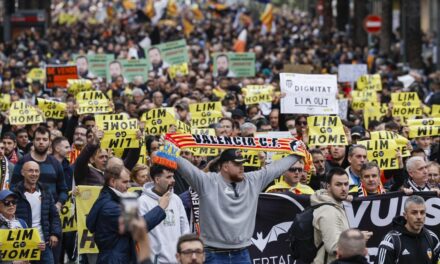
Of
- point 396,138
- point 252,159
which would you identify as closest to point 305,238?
point 252,159

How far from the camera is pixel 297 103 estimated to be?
19.3m

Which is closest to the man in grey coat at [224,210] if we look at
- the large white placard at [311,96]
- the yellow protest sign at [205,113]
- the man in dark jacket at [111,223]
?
the man in dark jacket at [111,223]

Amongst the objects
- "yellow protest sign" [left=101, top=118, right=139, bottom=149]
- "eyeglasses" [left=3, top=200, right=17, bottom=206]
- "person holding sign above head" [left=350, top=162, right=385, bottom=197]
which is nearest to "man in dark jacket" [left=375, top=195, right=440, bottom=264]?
"person holding sign above head" [left=350, top=162, right=385, bottom=197]

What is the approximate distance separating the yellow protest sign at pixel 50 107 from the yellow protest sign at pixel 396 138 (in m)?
5.72

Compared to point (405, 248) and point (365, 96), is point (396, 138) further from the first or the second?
point (365, 96)

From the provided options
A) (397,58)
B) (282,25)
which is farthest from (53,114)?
(282,25)

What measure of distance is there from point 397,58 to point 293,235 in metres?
36.8

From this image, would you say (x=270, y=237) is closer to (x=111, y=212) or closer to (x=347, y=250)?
(x=111, y=212)

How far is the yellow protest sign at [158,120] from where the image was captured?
1781 cm

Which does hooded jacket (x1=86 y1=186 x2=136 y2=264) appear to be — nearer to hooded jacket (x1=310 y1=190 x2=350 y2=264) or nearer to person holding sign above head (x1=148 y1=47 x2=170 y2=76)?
hooded jacket (x1=310 y1=190 x2=350 y2=264)

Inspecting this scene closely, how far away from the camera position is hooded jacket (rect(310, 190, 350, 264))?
34.8 ft

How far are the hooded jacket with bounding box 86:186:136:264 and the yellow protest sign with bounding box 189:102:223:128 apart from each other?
8.35m

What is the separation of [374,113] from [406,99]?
0.50 metres

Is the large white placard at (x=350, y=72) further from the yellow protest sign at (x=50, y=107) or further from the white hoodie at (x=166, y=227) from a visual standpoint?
the white hoodie at (x=166, y=227)
